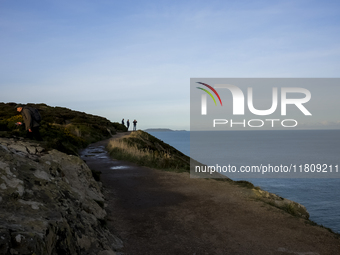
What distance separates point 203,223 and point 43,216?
13.1 ft

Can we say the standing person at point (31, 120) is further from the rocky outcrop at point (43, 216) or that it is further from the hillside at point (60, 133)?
the rocky outcrop at point (43, 216)

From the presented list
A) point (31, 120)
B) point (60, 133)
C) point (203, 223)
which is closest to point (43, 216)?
point (203, 223)

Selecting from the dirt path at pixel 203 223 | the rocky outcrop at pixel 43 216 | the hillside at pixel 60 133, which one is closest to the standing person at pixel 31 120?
the hillside at pixel 60 133

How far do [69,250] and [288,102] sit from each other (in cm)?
1489

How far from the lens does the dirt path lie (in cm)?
580

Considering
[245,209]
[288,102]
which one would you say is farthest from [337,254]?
[288,102]

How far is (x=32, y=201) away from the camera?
463cm

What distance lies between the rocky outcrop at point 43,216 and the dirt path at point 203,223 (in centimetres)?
73

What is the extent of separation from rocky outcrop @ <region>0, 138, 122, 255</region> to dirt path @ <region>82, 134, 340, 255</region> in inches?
28.7

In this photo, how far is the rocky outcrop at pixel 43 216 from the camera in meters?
3.40

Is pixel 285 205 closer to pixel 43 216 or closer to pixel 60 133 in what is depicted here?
pixel 43 216

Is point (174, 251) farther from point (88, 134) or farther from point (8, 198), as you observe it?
point (88, 134)

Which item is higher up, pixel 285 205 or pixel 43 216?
pixel 43 216

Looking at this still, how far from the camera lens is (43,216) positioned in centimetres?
423
